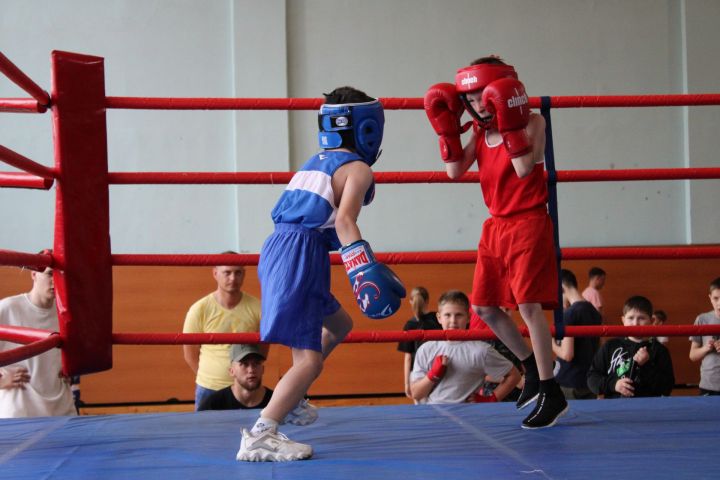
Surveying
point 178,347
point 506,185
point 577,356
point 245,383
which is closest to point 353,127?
point 506,185

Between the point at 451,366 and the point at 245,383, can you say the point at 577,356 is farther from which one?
the point at 245,383

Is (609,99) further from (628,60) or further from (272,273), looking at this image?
(628,60)

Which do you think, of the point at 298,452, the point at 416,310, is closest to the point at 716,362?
the point at 416,310

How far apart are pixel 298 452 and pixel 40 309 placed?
200 centimetres

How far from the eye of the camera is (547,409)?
8.55ft

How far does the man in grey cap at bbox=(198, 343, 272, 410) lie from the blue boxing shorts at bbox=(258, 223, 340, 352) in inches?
52.1

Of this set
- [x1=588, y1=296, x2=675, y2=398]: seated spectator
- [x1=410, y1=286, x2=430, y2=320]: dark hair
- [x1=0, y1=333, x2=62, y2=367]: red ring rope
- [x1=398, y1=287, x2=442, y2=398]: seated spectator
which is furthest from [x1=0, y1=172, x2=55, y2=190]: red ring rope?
[x1=410, y1=286, x2=430, y2=320]: dark hair

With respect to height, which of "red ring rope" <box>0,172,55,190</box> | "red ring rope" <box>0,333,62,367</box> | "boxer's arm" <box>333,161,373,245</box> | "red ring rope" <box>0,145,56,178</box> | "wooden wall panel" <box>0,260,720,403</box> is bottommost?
"wooden wall panel" <box>0,260,720,403</box>

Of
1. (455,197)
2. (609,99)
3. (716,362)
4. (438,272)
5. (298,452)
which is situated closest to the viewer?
(298,452)

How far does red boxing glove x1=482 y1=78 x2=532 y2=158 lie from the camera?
2525 millimetres

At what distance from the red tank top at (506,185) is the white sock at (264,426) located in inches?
38.8

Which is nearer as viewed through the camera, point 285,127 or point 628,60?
point 285,127

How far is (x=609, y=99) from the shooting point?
119 inches

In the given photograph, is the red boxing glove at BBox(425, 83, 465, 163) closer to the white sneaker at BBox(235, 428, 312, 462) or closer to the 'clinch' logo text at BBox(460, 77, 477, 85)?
the 'clinch' logo text at BBox(460, 77, 477, 85)
